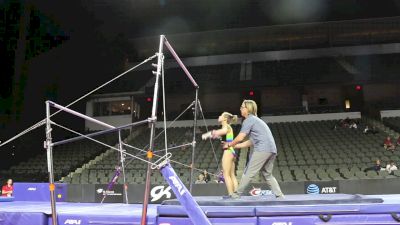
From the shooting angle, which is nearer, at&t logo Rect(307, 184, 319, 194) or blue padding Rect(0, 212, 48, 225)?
blue padding Rect(0, 212, 48, 225)

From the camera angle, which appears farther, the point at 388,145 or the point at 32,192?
the point at 388,145

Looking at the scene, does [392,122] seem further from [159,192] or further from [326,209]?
[326,209]

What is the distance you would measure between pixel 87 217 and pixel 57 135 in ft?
57.1

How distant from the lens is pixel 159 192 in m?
12.8

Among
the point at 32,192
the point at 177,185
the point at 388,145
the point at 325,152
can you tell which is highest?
the point at 388,145

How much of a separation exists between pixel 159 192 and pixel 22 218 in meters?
8.07

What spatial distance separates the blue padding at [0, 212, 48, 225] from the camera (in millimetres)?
4852

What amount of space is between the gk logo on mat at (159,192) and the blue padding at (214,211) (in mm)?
8174

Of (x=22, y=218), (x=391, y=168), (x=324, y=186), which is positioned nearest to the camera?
(x=22, y=218)

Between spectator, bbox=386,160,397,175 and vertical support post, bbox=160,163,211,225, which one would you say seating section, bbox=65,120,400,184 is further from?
vertical support post, bbox=160,163,211,225

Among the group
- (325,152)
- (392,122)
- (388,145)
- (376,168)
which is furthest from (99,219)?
(392,122)

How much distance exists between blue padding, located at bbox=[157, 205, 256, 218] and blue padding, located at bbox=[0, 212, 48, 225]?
160 centimetres

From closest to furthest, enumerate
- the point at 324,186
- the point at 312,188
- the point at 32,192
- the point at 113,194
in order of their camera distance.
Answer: the point at 32,192, the point at 312,188, the point at 324,186, the point at 113,194

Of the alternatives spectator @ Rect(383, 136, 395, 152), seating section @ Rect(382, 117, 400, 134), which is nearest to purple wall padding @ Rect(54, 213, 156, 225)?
spectator @ Rect(383, 136, 395, 152)
